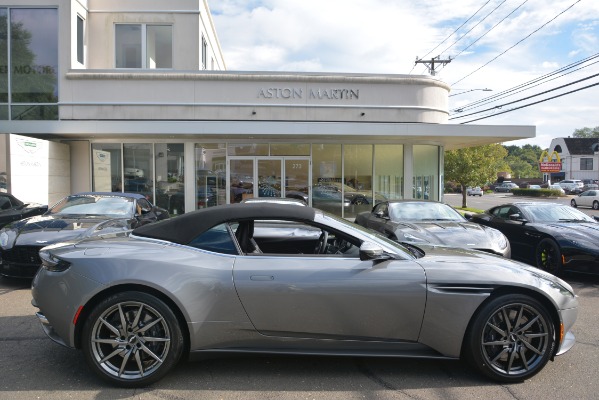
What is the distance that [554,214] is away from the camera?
879 cm

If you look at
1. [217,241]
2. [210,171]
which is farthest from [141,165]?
[217,241]

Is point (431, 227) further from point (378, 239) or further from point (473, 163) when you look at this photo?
point (473, 163)

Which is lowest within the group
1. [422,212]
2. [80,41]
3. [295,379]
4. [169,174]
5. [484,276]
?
[295,379]

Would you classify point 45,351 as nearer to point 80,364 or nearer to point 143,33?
point 80,364

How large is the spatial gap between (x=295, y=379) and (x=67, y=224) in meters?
5.09

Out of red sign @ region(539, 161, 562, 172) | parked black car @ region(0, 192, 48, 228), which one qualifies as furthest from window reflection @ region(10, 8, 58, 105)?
red sign @ region(539, 161, 562, 172)

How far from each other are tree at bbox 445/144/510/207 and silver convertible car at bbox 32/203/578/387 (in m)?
22.8

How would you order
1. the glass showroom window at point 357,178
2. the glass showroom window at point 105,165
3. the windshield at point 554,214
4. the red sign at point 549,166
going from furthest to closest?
the red sign at point 549,166
the glass showroom window at point 357,178
the glass showroom window at point 105,165
the windshield at point 554,214

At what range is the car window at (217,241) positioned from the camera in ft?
11.9

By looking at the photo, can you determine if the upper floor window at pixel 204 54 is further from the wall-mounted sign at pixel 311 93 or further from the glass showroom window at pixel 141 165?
the glass showroom window at pixel 141 165

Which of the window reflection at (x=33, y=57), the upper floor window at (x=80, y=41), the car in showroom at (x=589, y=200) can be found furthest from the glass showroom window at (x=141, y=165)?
the car in showroom at (x=589, y=200)

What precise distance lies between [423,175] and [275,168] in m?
5.43

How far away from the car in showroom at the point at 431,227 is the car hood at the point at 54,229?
462cm

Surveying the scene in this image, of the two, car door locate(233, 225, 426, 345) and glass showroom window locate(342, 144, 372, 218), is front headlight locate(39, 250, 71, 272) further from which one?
glass showroom window locate(342, 144, 372, 218)
